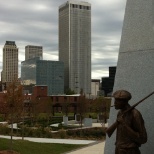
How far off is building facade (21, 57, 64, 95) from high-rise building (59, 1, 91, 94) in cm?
1678

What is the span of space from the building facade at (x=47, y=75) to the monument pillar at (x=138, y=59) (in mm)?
133999

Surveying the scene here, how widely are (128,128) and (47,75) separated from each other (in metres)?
139

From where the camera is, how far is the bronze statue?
4.90 metres

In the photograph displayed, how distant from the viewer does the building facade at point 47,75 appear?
142500 millimetres

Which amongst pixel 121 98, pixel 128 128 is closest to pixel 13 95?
pixel 121 98

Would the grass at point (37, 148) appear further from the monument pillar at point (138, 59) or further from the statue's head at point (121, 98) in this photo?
the statue's head at point (121, 98)

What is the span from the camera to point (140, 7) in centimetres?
731

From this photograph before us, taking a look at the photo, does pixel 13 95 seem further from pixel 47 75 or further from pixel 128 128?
pixel 47 75

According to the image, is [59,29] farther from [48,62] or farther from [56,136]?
[56,136]

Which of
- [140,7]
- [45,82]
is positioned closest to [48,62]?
[45,82]

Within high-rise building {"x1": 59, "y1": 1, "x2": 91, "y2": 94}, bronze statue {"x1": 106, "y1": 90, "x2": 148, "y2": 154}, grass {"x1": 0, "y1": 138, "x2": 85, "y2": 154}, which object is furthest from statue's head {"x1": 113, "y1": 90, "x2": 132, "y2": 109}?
high-rise building {"x1": 59, "y1": 1, "x2": 91, "y2": 94}

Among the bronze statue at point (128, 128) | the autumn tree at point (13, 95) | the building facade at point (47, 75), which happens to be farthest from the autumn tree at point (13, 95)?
the building facade at point (47, 75)

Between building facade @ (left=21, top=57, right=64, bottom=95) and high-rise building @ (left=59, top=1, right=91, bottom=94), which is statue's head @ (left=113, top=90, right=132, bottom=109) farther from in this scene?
high-rise building @ (left=59, top=1, right=91, bottom=94)

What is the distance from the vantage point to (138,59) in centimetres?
712
